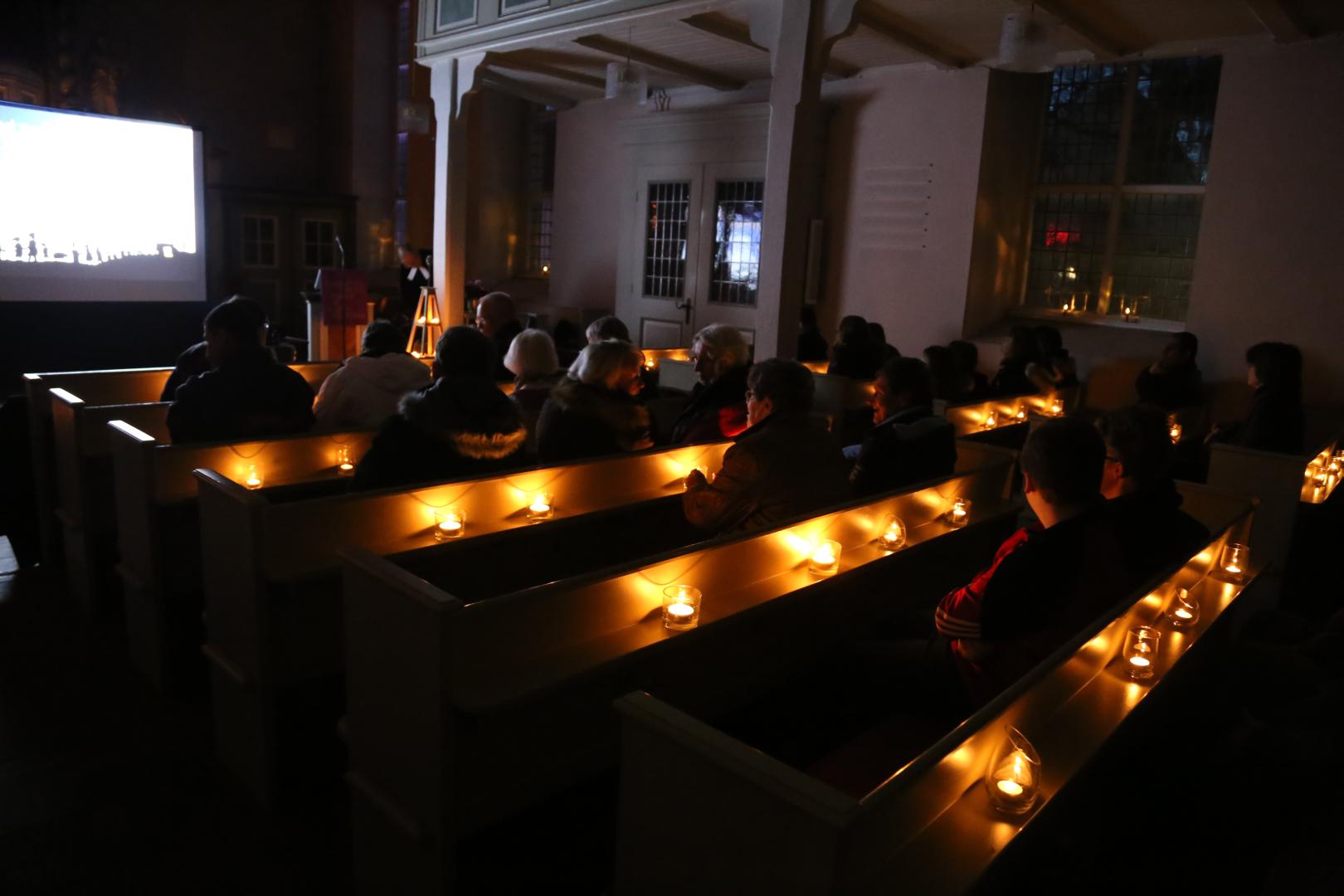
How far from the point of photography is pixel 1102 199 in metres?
7.86

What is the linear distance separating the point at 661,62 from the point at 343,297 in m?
3.45

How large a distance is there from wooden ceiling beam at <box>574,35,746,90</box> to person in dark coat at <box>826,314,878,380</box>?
351cm

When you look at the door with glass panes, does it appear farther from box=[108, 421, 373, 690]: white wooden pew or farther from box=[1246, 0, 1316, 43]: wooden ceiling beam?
box=[108, 421, 373, 690]: white wooden pew

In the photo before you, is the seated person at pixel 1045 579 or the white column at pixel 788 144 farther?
the white column at pixel 788 144

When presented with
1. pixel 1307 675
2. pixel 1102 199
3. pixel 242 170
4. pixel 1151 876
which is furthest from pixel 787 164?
pixel 242 170

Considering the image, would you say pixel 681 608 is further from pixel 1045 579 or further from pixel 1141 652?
pixel 1141 652

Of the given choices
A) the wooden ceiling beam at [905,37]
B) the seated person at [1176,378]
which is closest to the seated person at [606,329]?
the wooden ceiling beam at [905,37]

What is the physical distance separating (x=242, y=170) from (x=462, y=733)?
11.5 m

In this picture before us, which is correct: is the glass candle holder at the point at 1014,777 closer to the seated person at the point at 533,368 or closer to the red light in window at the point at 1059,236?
the seated person at the point at 533,368

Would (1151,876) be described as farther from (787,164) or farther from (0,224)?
(0,224)

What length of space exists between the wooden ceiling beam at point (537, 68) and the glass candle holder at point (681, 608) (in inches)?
285

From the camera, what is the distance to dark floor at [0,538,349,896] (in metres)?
2.37

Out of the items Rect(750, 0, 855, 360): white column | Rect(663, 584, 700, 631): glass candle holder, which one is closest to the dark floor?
Rect(663, 584, 700, 631): glass candle holder

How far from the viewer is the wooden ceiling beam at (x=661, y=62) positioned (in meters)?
8.03
